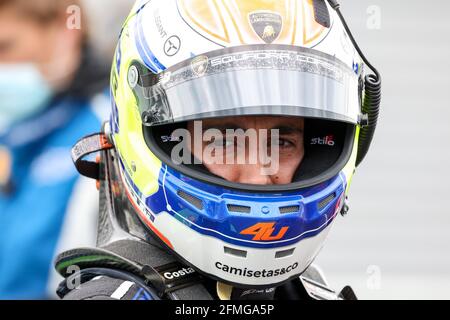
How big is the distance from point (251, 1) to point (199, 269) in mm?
739

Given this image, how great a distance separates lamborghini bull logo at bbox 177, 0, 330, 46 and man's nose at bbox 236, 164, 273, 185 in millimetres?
332

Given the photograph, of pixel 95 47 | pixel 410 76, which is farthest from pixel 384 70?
pixel 95 47

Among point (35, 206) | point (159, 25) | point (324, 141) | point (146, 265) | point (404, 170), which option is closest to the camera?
point (146, 265)

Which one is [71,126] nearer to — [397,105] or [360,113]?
[360,113]

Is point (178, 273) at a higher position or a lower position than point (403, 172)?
higher

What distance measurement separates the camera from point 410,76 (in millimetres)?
5453

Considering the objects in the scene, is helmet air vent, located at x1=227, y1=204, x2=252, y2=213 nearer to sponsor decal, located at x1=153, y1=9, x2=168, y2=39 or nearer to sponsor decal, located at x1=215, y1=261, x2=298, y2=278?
sponsor decal, located at x1=215, y1=261, x2=298, y2=278

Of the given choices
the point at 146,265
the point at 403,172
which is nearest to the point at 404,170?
the point at 403,172

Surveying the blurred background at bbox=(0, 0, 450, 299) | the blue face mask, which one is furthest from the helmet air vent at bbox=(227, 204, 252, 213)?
the blurred background at bbox=(0, 0, 450, 299)

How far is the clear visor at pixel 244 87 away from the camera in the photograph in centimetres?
185

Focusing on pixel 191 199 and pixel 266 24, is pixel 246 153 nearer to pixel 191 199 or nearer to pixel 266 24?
pixel 191 199

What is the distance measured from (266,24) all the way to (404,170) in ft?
12.2

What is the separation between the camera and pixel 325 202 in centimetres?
192

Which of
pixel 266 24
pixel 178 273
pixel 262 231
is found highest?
pixel 266 24
